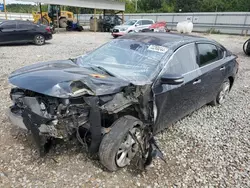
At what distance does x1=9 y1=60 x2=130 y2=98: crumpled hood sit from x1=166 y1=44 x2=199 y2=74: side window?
846 millimetres

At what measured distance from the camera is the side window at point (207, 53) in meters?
3.51

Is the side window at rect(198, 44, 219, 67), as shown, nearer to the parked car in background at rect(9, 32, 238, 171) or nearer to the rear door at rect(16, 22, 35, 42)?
the parked car in background at rect(9, 32, 238, 171)

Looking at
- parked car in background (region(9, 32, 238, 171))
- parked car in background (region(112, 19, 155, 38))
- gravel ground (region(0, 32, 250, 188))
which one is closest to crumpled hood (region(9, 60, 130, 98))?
parked car in background (region(9, 32, 238, 171))

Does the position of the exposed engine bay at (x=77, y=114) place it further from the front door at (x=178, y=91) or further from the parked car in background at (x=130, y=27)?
the parked car in background at (x=130, y=27)

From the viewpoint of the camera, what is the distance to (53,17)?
2194cm

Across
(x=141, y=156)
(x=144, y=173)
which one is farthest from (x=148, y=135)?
(x=144, y=173)

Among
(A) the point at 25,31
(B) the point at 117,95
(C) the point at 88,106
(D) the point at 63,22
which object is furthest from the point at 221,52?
(D) the point at 63,22

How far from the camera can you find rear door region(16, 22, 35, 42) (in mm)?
11094

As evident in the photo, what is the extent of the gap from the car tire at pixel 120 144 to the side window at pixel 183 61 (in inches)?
36.1

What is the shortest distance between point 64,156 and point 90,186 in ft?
2.00

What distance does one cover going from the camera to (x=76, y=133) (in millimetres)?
2305

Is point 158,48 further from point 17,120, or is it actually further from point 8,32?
point 8,32

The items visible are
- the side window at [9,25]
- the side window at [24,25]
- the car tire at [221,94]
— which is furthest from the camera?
the side window at [24,25]

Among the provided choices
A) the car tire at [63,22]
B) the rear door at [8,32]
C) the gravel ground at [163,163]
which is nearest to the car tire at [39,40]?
the rear door at [8,32]
